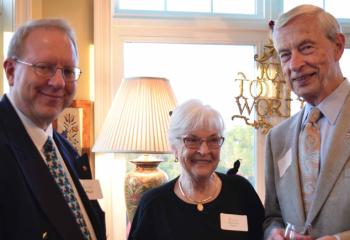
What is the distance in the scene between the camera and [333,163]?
1.44m

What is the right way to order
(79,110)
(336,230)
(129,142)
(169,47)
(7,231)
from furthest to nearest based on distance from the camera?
(169,47)
(79,110)
(129,142)
(336,230)
(7,231)

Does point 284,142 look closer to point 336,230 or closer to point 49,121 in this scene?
point 336,230

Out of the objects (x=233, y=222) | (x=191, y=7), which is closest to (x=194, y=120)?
(x=233, y=222)

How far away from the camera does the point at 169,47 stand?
122 inches

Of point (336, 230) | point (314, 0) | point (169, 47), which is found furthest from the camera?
point (314, 0)

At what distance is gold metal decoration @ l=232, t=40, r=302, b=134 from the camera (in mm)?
3082

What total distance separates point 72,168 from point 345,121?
3.31 feet

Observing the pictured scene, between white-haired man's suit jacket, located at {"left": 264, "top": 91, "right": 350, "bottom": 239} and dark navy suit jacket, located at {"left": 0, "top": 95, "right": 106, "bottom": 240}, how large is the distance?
0.78 metres

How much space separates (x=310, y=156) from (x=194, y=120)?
50 centimetres

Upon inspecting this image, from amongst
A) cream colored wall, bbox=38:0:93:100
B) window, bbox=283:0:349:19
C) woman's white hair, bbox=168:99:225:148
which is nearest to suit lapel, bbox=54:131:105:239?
woman's white hair, bbox=168:99:225:148

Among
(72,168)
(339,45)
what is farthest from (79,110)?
(339,45)

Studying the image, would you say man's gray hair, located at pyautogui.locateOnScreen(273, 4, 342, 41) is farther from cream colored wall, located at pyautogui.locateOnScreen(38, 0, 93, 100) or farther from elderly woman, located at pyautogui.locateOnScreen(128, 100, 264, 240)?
cream colored wall, located at pyautogui.locateOnScreen(38, 0, 93, 100)

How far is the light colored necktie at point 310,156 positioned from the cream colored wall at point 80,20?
1696mm

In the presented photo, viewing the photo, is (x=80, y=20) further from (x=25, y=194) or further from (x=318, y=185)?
(x=318, y=185)
